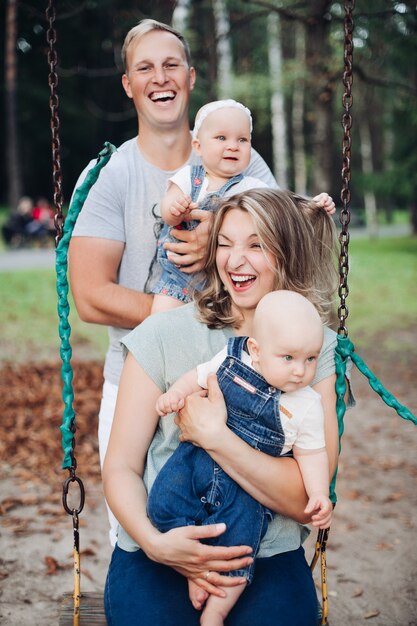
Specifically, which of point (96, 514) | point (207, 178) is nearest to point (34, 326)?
point (96, 514)

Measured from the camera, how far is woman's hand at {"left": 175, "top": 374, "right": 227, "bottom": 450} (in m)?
2.15

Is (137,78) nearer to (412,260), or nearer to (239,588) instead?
(239,588)

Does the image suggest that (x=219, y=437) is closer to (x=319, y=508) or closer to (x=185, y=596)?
(x=319, y=508)

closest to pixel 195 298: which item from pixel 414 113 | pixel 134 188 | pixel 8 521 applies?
pixel 134 188

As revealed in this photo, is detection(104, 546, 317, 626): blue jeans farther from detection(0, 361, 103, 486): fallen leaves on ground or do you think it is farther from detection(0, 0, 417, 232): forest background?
detection(0, 0, 417, 232): forest background

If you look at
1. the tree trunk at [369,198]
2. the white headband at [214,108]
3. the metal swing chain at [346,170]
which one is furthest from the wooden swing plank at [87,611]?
the tree trunk at [369,198]

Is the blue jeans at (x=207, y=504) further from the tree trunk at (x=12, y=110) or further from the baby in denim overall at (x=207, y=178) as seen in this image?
the tree trunk at (x=12, y=110)

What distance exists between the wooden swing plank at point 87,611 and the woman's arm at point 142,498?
492mm

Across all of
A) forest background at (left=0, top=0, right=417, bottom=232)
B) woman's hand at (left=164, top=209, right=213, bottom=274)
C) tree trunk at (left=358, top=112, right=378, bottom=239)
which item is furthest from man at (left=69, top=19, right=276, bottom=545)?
tree trunk at (left=358, top=112, right=378, bottom=239)

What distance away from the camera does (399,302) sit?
1324 cm

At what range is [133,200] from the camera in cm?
304

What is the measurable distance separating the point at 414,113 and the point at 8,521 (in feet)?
45.5

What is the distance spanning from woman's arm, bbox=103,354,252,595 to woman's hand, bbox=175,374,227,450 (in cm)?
18

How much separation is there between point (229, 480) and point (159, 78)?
5.72 feet
